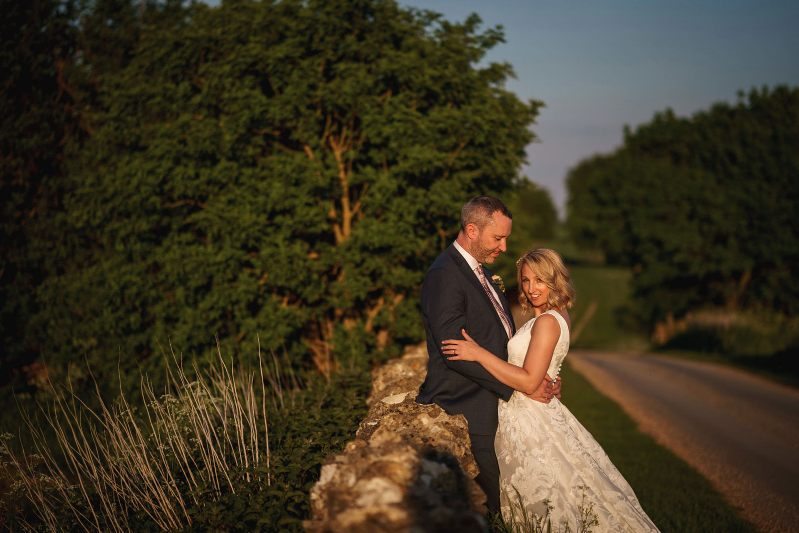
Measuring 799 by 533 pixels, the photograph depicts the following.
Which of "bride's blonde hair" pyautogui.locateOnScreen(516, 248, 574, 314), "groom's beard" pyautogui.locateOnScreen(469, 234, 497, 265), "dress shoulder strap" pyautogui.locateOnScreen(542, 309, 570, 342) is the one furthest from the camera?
"bride's blonde hair" pyautogui.locateOnScreen(516, 248, 574, 314)

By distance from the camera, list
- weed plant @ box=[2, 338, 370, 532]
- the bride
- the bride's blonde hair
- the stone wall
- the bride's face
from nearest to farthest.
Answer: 1. the stone wall
2. the bride
3. weed plant @ box=[2, 338, 370, 532]
4. the bride's blonde hair
5. the bride's face

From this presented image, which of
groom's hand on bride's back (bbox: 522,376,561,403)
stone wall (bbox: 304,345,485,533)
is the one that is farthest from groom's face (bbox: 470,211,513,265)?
stone wall (bbox: 304,345,485,533)

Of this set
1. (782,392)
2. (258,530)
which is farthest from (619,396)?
(258,530)

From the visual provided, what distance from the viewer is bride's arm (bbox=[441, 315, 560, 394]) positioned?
3.77 m

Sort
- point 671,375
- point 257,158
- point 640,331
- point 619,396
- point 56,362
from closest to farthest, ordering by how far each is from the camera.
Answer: point 257,158, point 56,362, point 619,396, point 671,375, point 640,331

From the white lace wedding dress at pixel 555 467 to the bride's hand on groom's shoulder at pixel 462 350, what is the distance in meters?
0.68

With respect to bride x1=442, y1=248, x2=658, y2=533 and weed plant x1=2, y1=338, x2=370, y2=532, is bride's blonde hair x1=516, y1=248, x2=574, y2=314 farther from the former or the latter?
weed plant x1=2, y1=338, x2=370, y2=532

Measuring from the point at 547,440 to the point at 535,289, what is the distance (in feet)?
3.81

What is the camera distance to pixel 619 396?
1473 cm

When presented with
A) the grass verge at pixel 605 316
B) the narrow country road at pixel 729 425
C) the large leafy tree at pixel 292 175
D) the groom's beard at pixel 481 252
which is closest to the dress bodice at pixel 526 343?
the groom's beard at pixel 481 252

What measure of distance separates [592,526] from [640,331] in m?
40.7

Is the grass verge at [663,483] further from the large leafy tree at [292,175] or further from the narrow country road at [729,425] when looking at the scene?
the large leafy tree at [292,175]

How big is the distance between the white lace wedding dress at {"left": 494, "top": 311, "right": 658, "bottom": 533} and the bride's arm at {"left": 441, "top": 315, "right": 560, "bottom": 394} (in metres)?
0.19

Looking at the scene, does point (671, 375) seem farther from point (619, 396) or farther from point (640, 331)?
point (640, 331)
